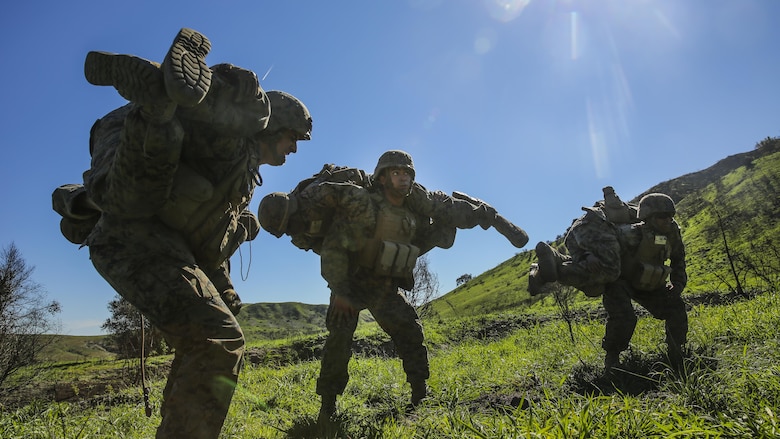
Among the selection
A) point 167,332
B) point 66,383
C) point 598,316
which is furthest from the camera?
point 598,316

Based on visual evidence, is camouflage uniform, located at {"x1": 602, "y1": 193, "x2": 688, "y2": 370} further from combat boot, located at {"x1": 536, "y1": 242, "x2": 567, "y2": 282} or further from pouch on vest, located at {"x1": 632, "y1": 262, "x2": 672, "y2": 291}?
combat boot, located at {"x1": 536, "y1": 242, "x2": 567, "y2": 282}

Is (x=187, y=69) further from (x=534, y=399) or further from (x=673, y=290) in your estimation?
(x=673, y=290)

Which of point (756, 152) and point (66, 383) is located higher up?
point (756, 152)

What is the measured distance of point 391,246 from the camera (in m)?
4.31

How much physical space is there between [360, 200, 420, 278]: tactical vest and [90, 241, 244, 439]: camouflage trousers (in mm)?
2399

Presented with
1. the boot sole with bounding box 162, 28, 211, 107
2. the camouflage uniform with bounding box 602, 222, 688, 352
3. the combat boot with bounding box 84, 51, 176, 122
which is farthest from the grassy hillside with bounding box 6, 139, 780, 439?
the combat boot with bounding box 84, 51, 176, 122

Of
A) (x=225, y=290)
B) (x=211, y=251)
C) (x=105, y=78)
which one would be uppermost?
(x=105, y=78)

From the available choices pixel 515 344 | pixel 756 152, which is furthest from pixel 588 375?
pixel 756 152

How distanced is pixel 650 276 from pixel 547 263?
1.41m

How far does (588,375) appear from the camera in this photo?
4.80m

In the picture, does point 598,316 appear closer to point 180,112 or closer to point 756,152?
point 180,112

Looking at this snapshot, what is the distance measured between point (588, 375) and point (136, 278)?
4.69 m

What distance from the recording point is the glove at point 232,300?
2.88 meters

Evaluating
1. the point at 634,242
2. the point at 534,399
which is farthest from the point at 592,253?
the point at 534,399
